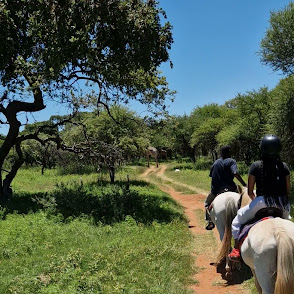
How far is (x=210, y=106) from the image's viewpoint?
49156mm

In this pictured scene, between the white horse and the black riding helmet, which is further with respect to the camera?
the white horse

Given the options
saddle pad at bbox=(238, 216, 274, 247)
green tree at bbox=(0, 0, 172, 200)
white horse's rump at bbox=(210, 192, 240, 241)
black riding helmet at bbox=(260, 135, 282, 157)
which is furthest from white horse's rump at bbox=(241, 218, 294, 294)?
green tree at bbox=(0, 0, 172, 200)

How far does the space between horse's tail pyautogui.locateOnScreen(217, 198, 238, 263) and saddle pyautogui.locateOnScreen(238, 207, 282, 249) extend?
1.77m

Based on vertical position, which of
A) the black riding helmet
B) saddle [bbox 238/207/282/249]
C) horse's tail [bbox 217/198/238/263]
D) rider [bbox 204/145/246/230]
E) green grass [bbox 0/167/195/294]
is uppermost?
the black riding helmet

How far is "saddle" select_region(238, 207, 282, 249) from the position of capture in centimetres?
424

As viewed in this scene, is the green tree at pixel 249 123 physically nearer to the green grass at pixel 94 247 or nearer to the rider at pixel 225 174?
the green grass at pixel 94 247

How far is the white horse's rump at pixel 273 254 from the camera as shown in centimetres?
343

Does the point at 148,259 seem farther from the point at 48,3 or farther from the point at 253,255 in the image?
the point at 48,3

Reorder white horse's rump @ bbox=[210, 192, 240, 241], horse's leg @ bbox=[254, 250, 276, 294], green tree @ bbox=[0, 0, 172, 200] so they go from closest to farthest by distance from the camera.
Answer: horse's leg @ bbox=[254, 250, 276, 294], white horse's rump @ bbox=[210, 192, 240, 241], green tree @ bbox=[0, 0, 172, 200]

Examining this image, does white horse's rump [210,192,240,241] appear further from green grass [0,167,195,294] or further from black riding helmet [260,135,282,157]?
black riding helmet [260,135,282,157]

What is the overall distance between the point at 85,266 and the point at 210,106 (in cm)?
4531

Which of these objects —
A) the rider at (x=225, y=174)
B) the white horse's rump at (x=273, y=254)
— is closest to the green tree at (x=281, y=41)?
the rider at (x=225, y=174)

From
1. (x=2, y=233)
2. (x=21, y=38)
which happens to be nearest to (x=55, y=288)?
(x=2, y=233)

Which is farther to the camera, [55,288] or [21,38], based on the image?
[21,38]
